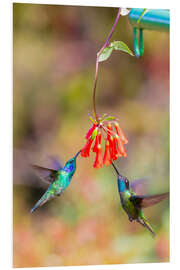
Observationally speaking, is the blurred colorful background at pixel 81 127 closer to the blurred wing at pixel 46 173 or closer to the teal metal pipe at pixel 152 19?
the blurred wing at pixel 46 173

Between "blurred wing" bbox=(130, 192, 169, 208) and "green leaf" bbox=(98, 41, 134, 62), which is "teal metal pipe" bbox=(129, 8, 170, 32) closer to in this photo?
"green leaf" bbox=(98, 41, 134, 62)

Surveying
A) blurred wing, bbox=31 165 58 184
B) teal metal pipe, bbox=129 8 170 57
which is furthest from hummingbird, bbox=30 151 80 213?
teal metal pipe, bbox=129 8 170 57

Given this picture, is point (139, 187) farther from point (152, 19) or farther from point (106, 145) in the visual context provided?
point (152, 19)

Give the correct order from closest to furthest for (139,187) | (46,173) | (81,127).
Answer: (46,173) < (139,187) < (81,127)

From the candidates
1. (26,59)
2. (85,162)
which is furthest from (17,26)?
(85,162)

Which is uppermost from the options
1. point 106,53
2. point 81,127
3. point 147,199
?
point 106,53

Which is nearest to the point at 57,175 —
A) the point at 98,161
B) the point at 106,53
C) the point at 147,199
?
the point at 98,161
